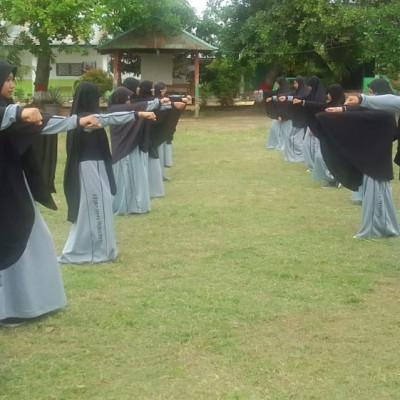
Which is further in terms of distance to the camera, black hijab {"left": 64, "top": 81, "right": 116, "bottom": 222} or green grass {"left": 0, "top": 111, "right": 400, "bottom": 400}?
black hijab {"left": 64, "top": 81, "right": 116, "bottom": 222}

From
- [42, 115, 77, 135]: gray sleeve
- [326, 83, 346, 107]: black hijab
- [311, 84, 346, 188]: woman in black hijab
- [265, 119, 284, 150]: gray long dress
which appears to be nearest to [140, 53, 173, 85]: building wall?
[265, 119, 284, 150]: gray long dress

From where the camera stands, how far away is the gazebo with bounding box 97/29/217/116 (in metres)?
26.3

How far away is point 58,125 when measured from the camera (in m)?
5.14

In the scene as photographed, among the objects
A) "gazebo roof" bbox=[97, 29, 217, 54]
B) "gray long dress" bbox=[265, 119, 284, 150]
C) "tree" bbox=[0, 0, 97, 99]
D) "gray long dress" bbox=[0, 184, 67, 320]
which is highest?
"tree" bbox=[0, 0, 97, 99]

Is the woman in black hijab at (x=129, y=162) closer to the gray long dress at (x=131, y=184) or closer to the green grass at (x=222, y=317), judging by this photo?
the gray long dress at (x=131, y=184)

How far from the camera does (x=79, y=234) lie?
732cm

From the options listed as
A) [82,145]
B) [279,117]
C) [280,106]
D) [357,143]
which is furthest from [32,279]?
[279,117]

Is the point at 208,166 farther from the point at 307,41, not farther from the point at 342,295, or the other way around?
the point at 307,41

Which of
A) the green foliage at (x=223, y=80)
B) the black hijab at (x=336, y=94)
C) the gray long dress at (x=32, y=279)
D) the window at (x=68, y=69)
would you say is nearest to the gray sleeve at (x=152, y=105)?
the black hijab at (x=336, y=94)

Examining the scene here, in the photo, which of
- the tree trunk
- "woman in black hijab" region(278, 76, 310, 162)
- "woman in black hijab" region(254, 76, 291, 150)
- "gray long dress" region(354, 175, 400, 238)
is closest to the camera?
"gray long dress" region(354, 175, 400, 238)

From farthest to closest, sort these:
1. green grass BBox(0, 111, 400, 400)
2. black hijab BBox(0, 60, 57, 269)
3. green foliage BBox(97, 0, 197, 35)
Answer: green foliage BBox(97, 0, 197, 35) → black hijab BBox(0, 60, 57, 269) → green grass BBox(0, 111, 400, 400)

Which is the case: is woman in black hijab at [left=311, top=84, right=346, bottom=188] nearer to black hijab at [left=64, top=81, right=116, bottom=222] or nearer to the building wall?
black hijab at [left=64, top=81, right=116, bottom=222]

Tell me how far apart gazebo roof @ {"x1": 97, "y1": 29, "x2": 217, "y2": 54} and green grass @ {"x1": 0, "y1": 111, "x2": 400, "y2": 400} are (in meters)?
16.7

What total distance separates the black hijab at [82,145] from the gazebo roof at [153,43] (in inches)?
764
